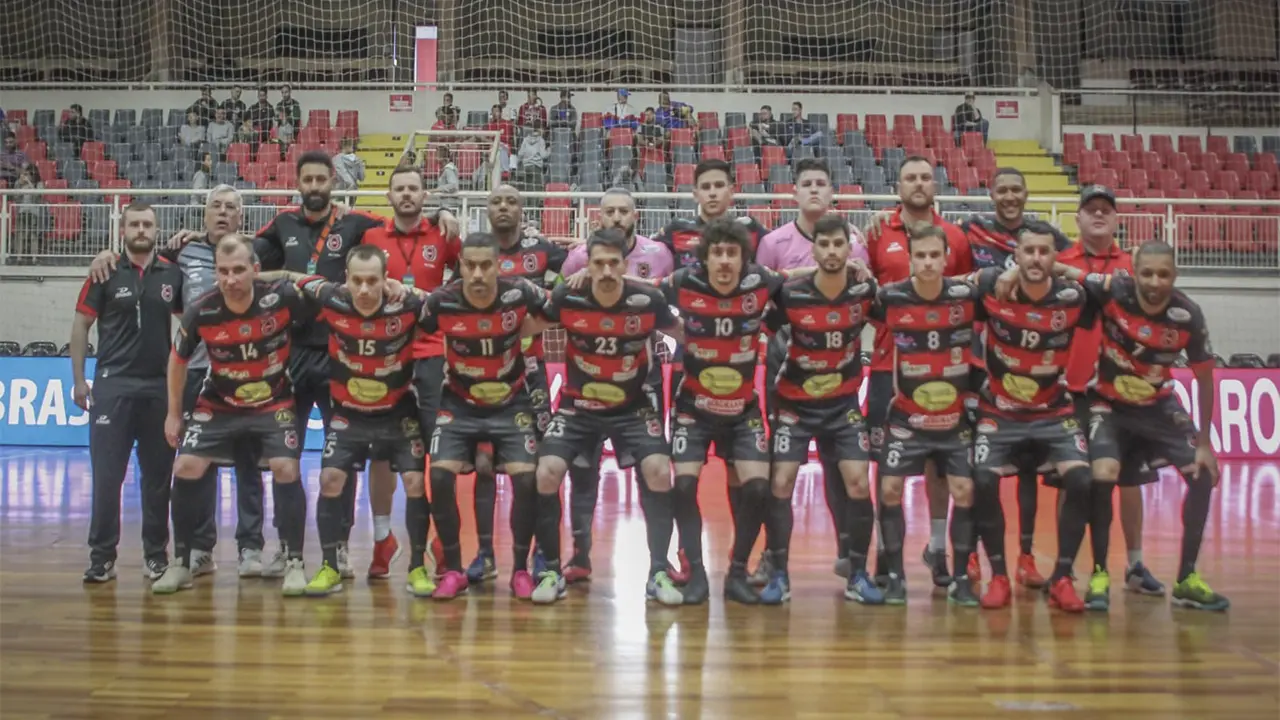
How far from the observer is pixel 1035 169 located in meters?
19.5

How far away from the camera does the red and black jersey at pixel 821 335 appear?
5832mm

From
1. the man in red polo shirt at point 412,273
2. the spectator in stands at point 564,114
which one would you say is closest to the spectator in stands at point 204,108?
the spectator in stands at point 564,114

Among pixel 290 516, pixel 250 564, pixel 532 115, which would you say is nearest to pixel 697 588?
pixel 290 516

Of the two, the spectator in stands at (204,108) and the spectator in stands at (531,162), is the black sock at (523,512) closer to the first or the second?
the spectator in stands at (531,162)

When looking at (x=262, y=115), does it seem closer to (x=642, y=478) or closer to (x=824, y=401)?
(x=642, y=478)

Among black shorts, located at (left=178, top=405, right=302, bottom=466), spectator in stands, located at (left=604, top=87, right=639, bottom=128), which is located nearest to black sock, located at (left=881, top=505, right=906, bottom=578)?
black shorts, located at (left=178, top=405, right=302, bottom=466)

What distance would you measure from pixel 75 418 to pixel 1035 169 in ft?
47.3

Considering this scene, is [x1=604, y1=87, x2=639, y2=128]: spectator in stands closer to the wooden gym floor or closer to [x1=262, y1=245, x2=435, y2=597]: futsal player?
the wooden gym floor

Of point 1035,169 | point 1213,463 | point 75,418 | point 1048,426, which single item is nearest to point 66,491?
point 75,418

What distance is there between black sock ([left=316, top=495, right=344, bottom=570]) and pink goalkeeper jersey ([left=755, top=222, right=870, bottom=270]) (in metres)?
2.53

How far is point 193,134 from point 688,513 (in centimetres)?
1438

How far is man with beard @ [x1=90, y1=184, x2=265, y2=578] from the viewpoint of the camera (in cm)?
635

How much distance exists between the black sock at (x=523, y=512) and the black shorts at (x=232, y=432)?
1140 millimetres

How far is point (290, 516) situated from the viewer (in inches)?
237
